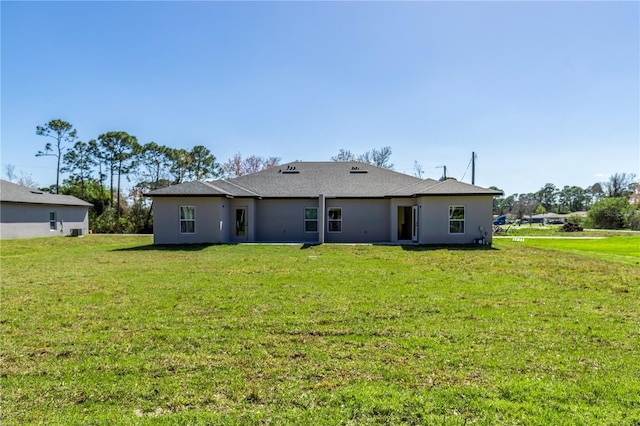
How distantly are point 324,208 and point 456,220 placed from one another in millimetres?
7134

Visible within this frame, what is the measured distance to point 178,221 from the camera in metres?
17.7

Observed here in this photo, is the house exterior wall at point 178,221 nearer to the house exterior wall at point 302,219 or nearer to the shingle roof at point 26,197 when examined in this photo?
the house exterior wall at point 302,219

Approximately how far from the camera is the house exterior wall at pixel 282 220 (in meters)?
19.5

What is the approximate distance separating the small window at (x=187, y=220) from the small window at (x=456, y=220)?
13503mm

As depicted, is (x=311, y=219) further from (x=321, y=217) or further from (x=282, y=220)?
(x=282, y=220)

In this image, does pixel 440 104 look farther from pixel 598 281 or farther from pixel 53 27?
pixel 53 27

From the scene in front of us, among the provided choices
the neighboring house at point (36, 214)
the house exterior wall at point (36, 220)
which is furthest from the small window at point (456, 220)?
the house exterior wall at point (36, 220)

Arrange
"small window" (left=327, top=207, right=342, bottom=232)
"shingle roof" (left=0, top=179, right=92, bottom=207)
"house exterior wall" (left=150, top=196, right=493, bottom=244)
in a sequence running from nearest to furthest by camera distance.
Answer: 1. "house exterior wall" (left=150, top=196, right=493, bottom=244)
2. "small window" (left=327, top=207, right=342, bottom=232)
3. "shingle roof" (left=0, top=179, right=92, bottom=207)

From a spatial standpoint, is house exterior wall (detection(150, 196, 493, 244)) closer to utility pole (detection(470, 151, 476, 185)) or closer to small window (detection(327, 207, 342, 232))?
small window (detection(327, 207, 342, 232))

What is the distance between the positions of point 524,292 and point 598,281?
268cm

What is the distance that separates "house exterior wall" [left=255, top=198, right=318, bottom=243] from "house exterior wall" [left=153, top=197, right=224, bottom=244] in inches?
107

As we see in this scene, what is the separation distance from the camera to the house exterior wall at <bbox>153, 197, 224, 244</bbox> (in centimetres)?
1745

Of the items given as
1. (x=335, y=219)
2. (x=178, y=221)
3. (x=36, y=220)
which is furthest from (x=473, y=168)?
(x=36, y=220)

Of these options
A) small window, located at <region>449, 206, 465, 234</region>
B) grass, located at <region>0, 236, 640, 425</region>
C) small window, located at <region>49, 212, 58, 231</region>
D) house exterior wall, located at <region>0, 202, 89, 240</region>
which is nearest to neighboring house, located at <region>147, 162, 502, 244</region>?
small window, located at <region>449, 206, 465, 234</region>
